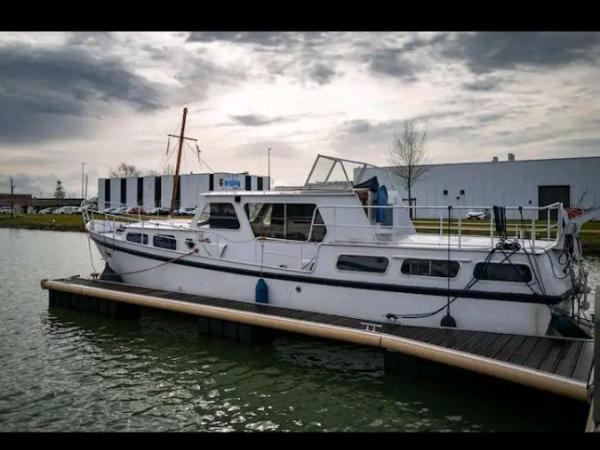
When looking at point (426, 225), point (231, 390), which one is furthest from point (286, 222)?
point (426, 225)

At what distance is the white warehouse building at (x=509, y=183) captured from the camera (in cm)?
4559

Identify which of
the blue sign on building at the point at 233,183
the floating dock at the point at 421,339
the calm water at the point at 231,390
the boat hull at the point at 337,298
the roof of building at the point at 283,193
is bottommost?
the calm water at the point at 231,390

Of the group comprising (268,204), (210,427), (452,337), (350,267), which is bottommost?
(210,427)

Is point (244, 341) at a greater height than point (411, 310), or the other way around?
point (411, 310)

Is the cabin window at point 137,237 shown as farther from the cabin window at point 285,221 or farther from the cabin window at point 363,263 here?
the cabin window at point 363,263

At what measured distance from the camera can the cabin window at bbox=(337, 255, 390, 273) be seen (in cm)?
1073

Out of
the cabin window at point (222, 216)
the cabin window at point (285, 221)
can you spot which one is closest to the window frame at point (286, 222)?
the cabin window at point (285, 221)

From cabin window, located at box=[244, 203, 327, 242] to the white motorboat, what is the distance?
25mm

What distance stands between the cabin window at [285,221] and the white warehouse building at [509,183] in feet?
106

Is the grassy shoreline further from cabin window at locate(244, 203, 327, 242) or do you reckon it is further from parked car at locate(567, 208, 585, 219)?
cabin window at locate(244, 203, 327, 242)
